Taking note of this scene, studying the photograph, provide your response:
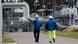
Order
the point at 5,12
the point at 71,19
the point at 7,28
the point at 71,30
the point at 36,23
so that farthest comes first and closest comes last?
the point at 5,12, the point at 71,19, the point at 7,28, the point at 71,30, the point at 36,23

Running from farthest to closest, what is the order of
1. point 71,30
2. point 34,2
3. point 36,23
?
point 34,2 → point 71,30 → point 36,23

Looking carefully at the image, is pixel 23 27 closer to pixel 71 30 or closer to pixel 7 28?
pixel 7 28

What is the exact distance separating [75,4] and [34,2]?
471 inches

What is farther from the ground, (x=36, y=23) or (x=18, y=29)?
(x=36, y=23)

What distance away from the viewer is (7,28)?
135 ft

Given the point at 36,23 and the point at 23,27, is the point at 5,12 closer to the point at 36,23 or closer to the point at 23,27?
the point at 23,27

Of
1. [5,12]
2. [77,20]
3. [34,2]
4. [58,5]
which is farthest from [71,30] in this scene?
[34,2]

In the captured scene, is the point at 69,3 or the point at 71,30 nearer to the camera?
the point at 71,30

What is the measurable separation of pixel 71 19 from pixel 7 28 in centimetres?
1599

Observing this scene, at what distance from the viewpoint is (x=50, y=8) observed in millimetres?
91688

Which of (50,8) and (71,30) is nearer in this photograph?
(71,30)

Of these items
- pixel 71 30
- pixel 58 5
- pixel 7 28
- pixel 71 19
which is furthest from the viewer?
pixel 58 5

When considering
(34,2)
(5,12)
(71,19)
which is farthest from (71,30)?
(34,2)

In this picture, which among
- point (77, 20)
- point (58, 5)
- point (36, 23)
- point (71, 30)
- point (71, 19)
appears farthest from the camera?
point (58, 5)
